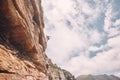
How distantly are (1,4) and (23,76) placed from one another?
924 cm

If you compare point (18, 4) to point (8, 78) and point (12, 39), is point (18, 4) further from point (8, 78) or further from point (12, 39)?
point (8, 78)

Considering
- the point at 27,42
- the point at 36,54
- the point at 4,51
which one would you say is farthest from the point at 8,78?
the point at 36,54

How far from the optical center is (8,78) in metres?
18.3

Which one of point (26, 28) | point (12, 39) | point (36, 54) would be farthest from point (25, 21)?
point (36, 54)

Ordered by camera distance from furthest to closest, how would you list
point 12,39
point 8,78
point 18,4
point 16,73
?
point 12,39
point 18,4
point 16,73
point 8,78

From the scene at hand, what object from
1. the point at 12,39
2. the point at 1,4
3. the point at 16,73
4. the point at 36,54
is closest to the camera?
the point at 16,73

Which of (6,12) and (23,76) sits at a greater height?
(6,12)

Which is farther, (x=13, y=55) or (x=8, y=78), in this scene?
(x=13, y=55)

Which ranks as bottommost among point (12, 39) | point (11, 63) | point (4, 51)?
point (11, 63)

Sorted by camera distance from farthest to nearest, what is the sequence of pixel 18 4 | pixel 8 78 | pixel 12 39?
pixel 12 39, pixel 18 4, pixel 8 78

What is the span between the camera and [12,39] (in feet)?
90.4

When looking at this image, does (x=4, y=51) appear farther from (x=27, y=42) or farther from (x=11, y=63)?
(x=27, y=42)

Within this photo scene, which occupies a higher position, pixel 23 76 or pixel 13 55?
pixel 13 55

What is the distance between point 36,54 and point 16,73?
12227 mm
